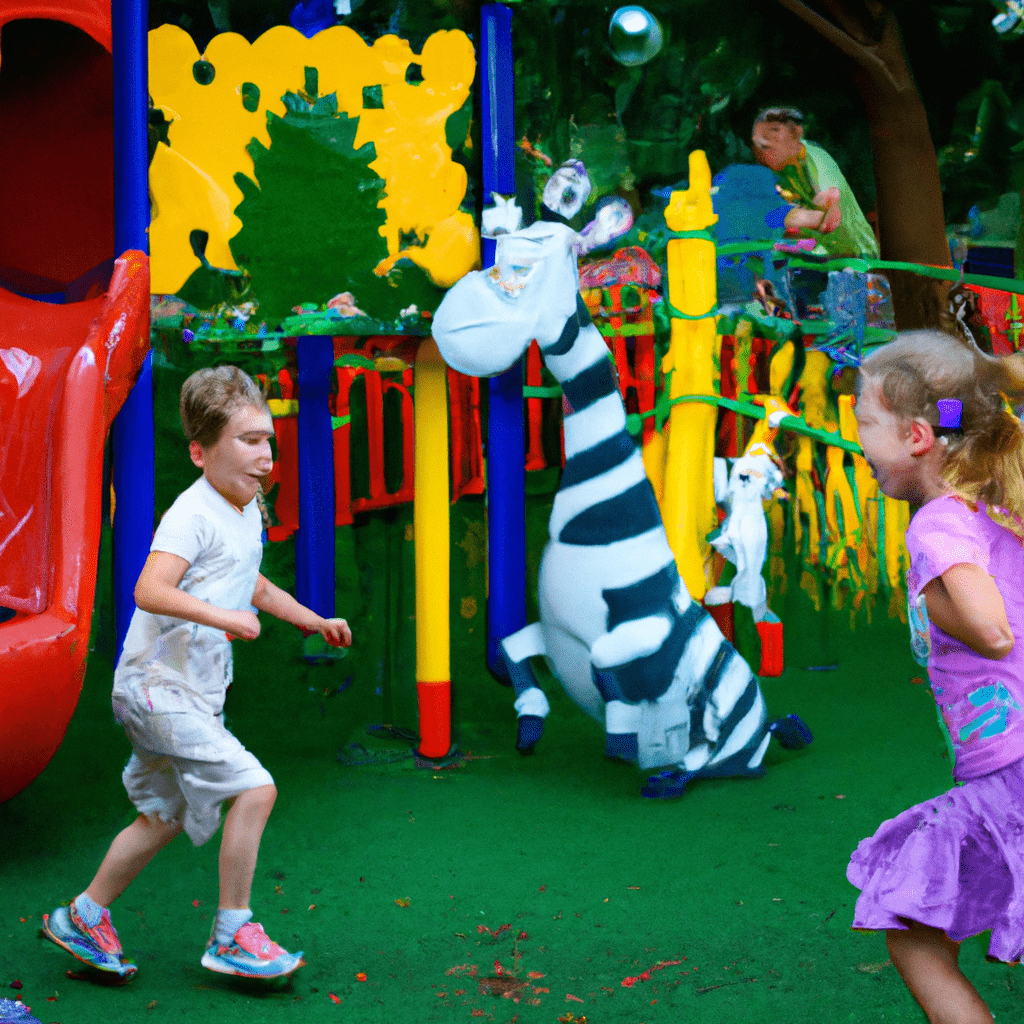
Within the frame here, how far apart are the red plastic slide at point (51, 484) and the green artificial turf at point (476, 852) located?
1.30 ft

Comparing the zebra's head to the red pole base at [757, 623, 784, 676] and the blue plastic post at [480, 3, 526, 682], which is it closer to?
the blue plastic post at [480, 3, 526, 682]

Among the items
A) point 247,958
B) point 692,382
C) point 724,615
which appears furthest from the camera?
point 724,615

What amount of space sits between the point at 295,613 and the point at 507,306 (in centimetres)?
119

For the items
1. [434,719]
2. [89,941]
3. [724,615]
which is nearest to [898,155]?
[724,615]

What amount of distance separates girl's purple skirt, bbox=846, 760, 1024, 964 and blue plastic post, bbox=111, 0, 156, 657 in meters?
2.11

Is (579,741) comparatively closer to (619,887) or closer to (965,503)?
(619,887)

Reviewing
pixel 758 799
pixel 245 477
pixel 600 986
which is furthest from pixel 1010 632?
pixel 758 799

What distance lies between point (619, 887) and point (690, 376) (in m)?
1.72

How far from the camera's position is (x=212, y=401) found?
208cm

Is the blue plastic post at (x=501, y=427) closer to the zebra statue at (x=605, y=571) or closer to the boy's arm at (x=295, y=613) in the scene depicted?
the zebra statue at (x=605, y=571)

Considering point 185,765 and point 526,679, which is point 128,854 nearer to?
point 185,765

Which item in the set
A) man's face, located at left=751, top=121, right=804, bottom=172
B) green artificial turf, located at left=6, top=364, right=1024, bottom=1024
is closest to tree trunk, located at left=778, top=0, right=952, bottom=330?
man's face, located at left=751, top=121, right=804, bottom=172

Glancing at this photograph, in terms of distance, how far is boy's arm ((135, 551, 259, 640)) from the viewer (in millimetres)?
1896

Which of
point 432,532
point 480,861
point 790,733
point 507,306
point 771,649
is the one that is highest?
point 507,306
